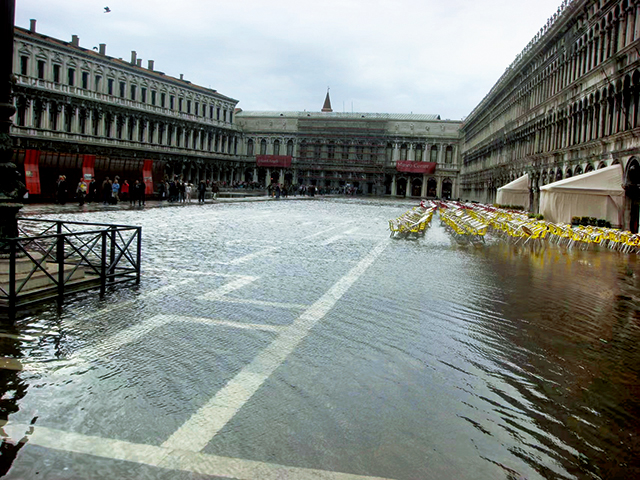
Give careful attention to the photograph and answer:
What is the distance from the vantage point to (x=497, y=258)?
54.1 feet

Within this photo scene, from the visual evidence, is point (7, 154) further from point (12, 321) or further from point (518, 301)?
point (518, 301)

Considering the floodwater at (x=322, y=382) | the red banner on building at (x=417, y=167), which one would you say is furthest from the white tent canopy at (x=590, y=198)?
the red banner on building at (x=417, y=167)

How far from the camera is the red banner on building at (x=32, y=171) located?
3114cm

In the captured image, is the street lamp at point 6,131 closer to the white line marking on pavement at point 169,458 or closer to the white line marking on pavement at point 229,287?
the white line marking on pavement at point 229,287

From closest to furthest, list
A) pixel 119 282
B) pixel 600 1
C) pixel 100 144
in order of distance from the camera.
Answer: pixel 119 282 → pixel 600 1 → pixel 100 144

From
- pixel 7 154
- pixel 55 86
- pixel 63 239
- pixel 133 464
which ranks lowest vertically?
pixel 133 464

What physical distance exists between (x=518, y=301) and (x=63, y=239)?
23.2ft

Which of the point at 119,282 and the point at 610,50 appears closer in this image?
the point at 119,282

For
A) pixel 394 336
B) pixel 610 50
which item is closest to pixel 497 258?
pixel 394 336

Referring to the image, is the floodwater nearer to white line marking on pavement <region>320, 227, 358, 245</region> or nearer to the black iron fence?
the black iron fence

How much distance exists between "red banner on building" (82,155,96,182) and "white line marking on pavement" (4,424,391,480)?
33320 mm

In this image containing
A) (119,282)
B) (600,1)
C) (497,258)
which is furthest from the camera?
(600,1)

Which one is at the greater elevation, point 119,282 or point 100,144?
point 100,144

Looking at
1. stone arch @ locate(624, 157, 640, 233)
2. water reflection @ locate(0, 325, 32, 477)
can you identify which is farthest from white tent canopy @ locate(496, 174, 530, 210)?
water reflection @ locate(0, 325, 32, 477)
